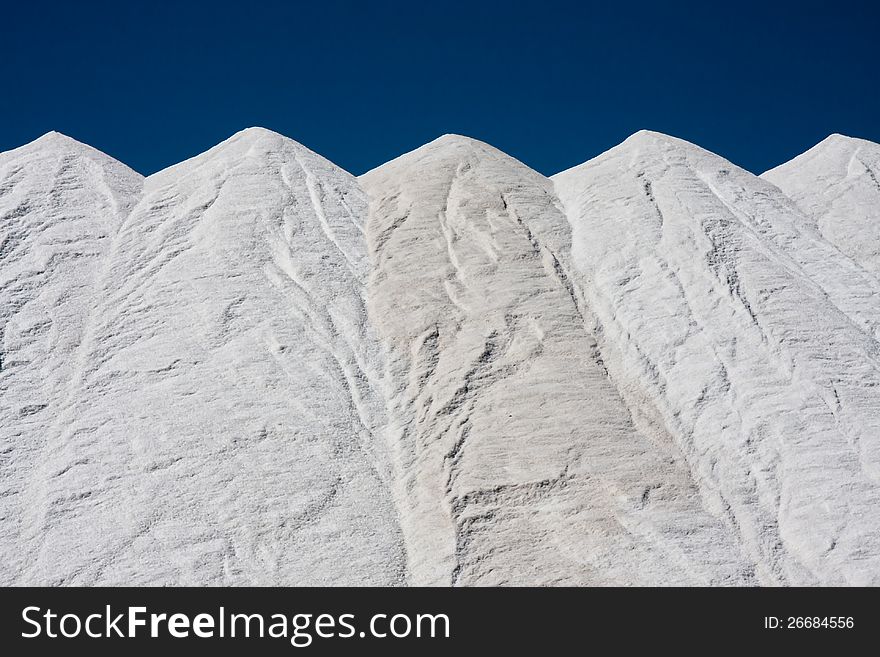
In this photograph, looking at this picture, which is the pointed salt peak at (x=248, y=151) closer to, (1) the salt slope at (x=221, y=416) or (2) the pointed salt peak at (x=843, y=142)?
(1) the salt slope at (x=221, y=416)

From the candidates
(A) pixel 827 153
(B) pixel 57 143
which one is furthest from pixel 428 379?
(A) pixel 827 153

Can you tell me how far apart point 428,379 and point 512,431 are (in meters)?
1.85

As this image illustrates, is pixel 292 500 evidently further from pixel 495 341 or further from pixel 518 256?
pixel 518 256

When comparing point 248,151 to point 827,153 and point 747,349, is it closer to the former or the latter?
point 747,349

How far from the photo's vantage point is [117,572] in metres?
11.4

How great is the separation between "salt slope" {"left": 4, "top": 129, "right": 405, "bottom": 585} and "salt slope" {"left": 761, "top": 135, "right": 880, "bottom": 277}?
10.3 metres

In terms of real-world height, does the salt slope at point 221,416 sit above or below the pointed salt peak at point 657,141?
below

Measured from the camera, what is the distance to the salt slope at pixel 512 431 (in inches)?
466

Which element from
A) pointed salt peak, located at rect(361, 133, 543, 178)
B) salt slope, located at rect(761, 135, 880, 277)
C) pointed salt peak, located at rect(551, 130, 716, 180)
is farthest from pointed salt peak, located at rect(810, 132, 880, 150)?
pointed salt peak, located at rect(361, 133, 543, 178)

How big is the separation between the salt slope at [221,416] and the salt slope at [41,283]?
0.17 metres

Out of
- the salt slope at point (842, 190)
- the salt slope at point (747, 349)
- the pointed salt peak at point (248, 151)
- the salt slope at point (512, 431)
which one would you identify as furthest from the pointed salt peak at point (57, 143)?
the salt slope at point (842, 190)

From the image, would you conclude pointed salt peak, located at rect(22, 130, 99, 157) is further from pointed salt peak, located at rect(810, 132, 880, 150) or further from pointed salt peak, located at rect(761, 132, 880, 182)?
pointed salt peak, located at rect(810, 132, 880, 150)

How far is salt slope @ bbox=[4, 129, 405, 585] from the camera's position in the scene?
462 inches
